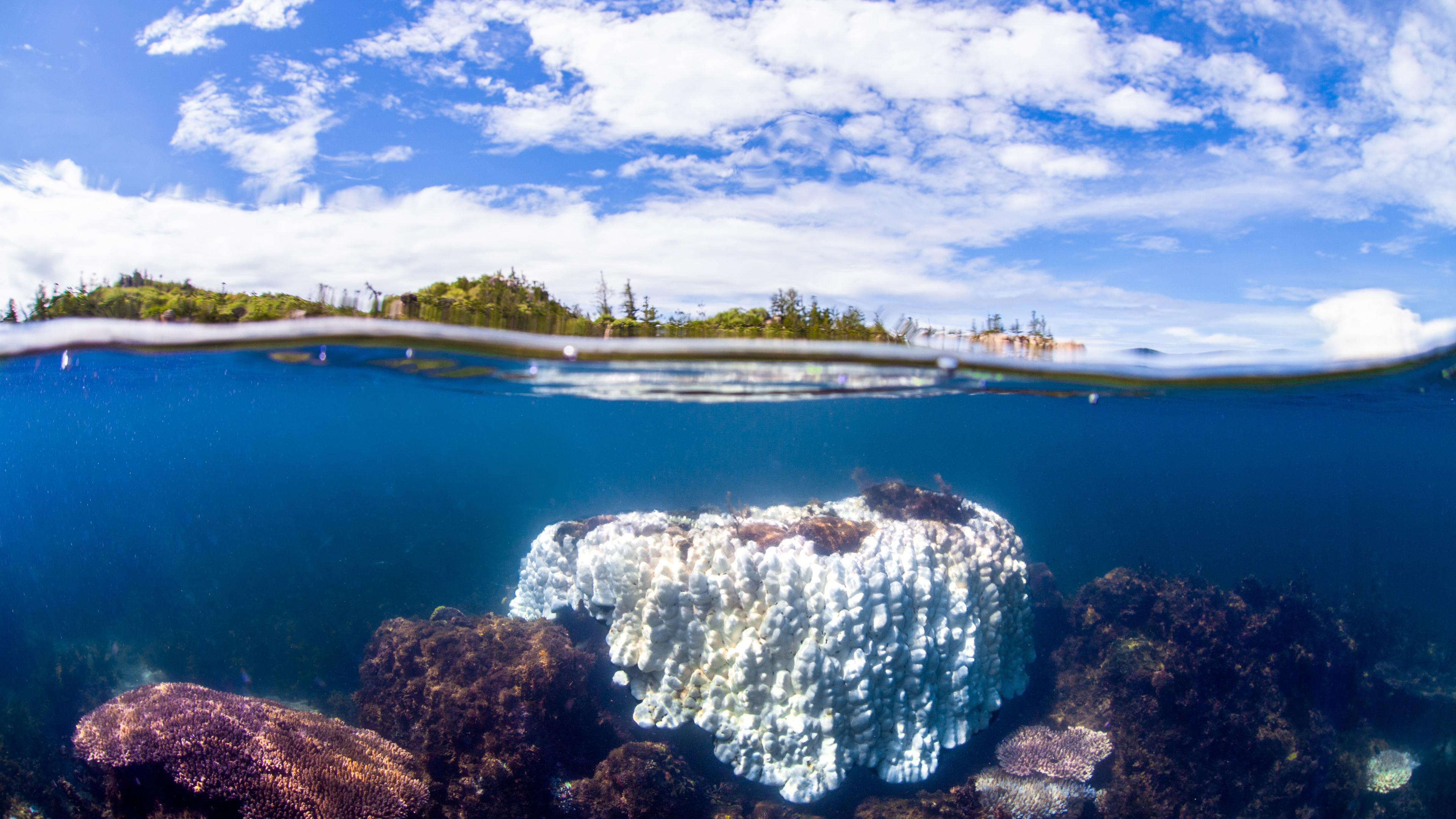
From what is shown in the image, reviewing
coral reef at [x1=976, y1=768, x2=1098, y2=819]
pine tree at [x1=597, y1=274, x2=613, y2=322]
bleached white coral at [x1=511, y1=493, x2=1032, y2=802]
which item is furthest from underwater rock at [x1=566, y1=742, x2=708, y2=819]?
pine tree at [x1=597, y1=274, x2=613, y2=322]

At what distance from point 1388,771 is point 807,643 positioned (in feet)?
43.0

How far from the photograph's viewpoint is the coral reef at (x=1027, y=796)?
7.45 m

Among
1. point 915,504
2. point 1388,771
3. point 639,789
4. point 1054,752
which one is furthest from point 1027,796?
point 1388,771

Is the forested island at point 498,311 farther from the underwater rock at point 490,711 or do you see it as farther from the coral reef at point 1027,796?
the coral reef at point 1027,796

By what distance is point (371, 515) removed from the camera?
27484mm

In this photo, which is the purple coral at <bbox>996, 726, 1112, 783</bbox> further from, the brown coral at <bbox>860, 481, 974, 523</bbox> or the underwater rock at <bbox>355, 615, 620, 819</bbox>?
the underwater rock at <bbox>355, 615, 620, 819</bbox>

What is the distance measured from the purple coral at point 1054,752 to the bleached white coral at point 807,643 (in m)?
0.81

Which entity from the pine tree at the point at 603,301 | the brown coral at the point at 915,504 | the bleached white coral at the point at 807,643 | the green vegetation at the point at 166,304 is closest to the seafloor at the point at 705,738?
the bleached white coral at the point at 807,643

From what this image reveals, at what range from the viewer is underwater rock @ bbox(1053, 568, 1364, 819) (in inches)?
348

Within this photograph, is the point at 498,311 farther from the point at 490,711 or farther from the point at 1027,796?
the point at 1027,796

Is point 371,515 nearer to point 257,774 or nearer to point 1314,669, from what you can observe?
point 257,774

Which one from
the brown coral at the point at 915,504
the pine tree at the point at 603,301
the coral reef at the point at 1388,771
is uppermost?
the pine tree at the point at 603,301

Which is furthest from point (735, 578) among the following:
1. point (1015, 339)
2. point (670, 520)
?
point (1015, 339)

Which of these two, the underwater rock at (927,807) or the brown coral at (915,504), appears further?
the brown coral at (915,504)
